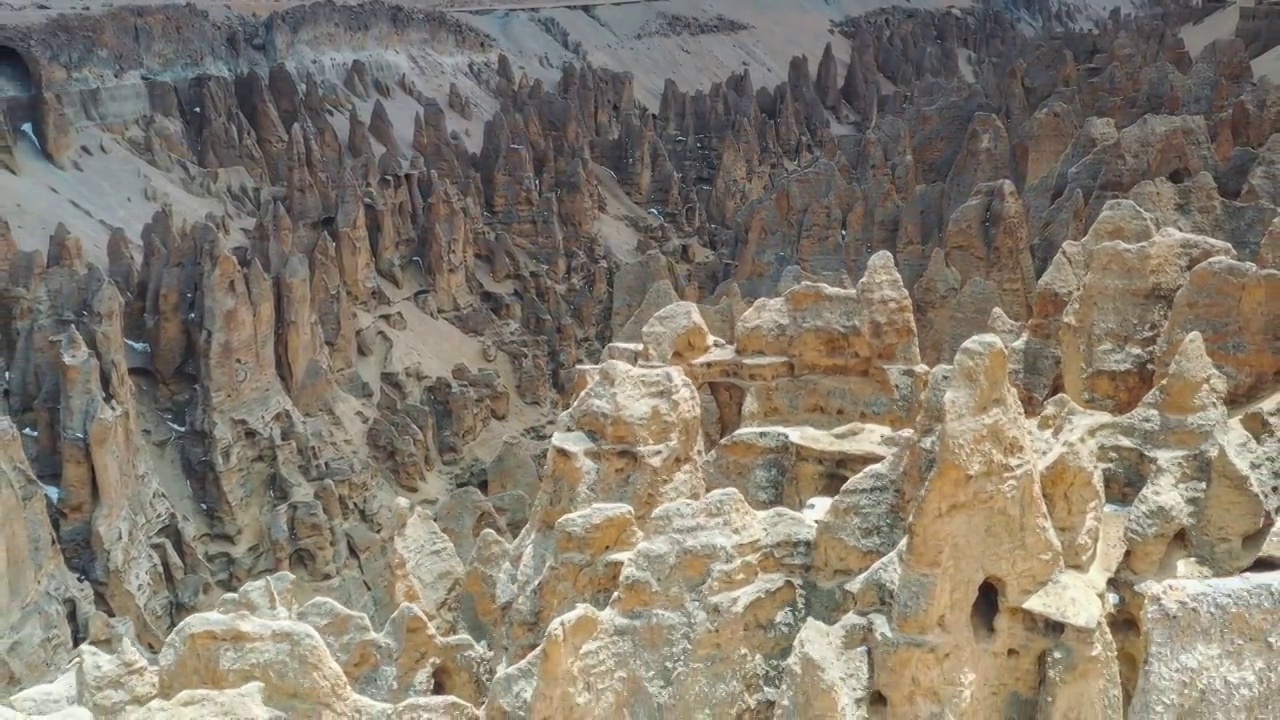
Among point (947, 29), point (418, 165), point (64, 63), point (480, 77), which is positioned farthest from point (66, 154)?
point (947, 29)

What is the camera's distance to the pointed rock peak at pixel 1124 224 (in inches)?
366

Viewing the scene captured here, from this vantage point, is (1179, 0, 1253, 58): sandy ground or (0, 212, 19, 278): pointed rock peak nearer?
(0, 212, 19, 278): pointed rock peak

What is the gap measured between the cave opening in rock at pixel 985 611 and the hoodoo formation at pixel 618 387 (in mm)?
22

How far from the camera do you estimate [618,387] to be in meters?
7.92

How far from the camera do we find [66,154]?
22.0 m

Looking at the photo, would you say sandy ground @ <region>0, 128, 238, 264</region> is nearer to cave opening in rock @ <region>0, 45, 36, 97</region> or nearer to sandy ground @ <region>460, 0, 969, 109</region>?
cave opening in rock @ <region>0, 45, 36, 97</region>

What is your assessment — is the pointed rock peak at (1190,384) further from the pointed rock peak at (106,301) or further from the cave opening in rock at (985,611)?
the pointed rock peak at (106,301)

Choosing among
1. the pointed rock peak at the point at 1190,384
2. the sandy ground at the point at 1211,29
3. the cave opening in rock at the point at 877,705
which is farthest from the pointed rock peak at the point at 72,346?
the sandy ground at the point at 1211,29

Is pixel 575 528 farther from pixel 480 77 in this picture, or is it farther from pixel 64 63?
pixel 480 77

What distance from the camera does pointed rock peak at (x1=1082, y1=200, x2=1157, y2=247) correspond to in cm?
929

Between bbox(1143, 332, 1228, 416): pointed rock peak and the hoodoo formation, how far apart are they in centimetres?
2

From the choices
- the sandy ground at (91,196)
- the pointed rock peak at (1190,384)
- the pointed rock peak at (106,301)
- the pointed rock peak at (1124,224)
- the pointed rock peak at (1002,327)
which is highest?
the pointed rock peak at (1124,224)

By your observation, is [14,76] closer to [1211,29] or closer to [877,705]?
[877,705]

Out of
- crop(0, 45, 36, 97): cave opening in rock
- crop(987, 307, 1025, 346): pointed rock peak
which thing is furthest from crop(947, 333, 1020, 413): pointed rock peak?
crop(0, 45, 36, 97): cave opening in rock
